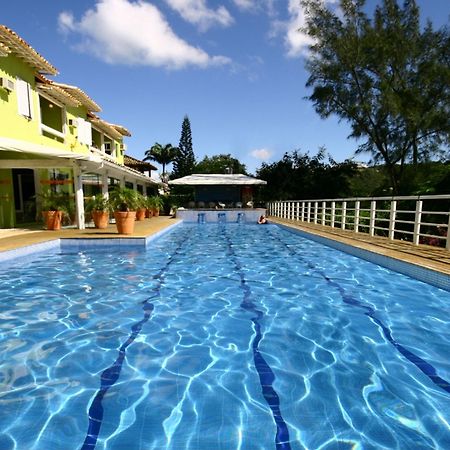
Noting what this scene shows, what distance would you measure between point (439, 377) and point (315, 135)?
74.7ft

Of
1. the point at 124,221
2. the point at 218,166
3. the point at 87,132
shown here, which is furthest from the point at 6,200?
the point at 218,166

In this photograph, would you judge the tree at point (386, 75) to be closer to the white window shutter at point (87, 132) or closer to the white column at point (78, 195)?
the white window shutter at point (87, 132)

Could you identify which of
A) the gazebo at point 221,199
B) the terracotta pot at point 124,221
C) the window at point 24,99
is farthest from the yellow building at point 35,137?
the gazebo at point 221,199

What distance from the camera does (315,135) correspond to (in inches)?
931

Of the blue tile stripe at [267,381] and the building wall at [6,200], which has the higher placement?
the building wall at [6,200]

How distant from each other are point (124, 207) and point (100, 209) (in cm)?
165

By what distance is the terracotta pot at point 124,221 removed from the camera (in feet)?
31.2

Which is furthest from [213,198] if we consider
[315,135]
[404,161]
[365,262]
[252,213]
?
[365,262]

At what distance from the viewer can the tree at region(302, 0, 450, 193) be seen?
19766mm

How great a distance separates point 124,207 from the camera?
31.5ft

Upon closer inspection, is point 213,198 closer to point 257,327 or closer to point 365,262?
point 365,262

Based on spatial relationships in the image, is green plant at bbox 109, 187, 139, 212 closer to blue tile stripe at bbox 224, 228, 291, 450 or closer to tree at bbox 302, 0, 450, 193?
blue tile stripe at bbox 224, 228, 291, 450

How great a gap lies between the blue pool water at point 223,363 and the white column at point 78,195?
5.20m

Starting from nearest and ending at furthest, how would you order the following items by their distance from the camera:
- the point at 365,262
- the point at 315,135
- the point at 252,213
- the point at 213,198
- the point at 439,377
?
the point at 439,377
the point at 365,262
the point at 252,213
the point at 315,135
the point at 213,198
